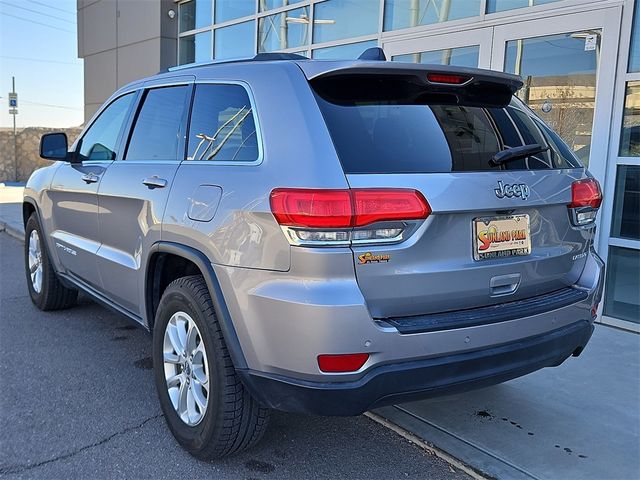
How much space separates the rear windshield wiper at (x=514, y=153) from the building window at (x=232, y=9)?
28.1 feet

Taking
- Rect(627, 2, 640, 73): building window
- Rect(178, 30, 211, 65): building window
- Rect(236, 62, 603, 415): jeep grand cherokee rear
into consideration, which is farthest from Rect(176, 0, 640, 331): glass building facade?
Rect(178, 30, 211, 65): building window

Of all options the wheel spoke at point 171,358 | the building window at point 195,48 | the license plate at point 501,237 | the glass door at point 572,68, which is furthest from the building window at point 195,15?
the license plate at point 501,237

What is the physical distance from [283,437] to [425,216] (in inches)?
59.8

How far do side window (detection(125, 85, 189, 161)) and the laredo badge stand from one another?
1.43 metres

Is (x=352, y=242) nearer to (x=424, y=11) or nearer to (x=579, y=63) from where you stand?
(x=579, y=63)

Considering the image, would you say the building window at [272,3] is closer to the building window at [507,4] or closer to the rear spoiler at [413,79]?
the building window at [507,4]

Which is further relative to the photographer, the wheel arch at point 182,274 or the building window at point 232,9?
the building window at point 232,9

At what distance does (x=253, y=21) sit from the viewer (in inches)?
407

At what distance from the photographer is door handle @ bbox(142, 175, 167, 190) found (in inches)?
123

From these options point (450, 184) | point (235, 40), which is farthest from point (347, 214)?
point (235, 40)

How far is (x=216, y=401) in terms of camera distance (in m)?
2.63

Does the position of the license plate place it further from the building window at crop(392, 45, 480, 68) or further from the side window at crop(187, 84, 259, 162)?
the building window at crop(392, 45, 480, 68)

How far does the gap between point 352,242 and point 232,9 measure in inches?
385

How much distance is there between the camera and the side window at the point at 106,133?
13.2ft
